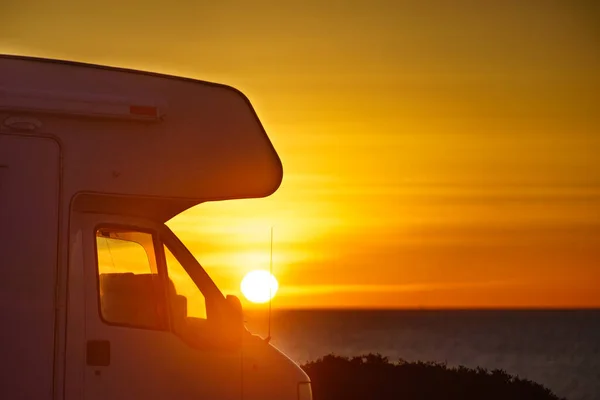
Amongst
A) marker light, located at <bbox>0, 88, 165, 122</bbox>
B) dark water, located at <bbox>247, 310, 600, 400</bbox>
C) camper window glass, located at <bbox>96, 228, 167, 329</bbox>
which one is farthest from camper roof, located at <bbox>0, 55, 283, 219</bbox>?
dark water, located at <bbox>247, 310, 600, 400</bbox>

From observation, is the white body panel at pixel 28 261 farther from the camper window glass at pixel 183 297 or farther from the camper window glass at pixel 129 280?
the camper window glass at pixel 183 297

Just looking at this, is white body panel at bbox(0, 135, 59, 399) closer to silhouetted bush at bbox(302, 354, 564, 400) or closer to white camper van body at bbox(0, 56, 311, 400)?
white camper van body at bbox(0, 56, 311, 400)

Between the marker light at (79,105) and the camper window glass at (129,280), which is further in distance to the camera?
the camper window glass at (129,280)

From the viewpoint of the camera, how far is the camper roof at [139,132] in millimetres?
8016

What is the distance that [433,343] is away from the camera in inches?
2995

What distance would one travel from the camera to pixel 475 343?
3002 inches

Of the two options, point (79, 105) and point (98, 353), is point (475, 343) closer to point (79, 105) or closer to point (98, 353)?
point (98, 353)

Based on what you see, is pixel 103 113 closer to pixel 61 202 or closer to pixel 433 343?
pixel 61 202

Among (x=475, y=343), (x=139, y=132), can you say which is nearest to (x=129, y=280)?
(x=139, y=132)

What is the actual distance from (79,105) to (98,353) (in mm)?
1684

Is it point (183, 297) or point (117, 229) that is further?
point (183, 297)

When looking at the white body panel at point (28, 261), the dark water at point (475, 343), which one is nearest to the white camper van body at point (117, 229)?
the white body panel at point (28, 261)

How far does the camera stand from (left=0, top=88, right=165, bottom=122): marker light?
7879mm

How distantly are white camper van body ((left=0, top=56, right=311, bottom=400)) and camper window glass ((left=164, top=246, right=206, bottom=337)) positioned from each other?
0.02 meters
